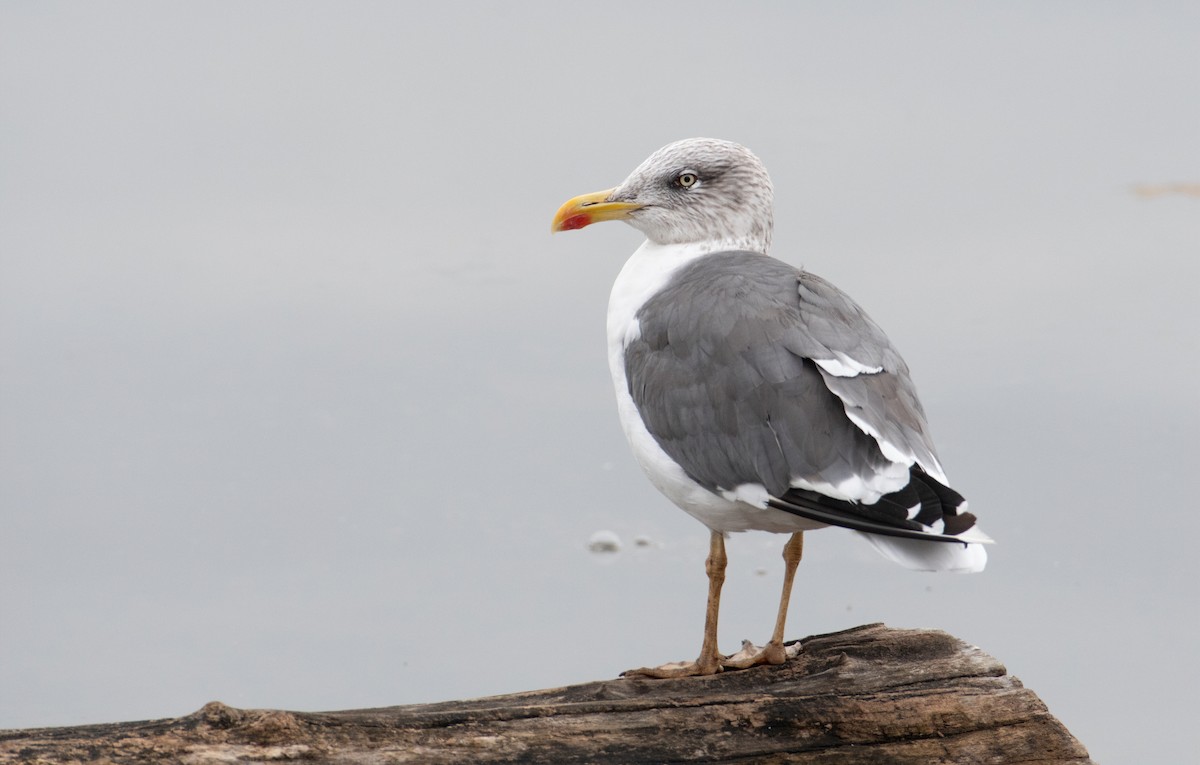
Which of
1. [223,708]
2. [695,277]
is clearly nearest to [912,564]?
[695,277]

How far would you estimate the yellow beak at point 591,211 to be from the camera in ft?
12.0

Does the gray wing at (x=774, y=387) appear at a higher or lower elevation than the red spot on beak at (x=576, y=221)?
lower

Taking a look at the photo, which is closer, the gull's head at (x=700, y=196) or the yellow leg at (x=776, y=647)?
the yellow leg at (x=776, y=647)

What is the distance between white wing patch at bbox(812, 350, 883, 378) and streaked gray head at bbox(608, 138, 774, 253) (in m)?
0.66

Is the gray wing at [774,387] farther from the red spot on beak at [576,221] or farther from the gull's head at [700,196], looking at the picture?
the red spot on beak at [576,221]

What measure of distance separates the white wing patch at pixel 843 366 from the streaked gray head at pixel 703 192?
0.66 metres

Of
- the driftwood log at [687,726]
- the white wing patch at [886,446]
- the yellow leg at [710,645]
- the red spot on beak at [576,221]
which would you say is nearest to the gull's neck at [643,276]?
the red spot on beak at [576,221]

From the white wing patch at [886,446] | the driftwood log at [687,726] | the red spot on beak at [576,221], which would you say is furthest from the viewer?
the red spot on beak at [576,221]

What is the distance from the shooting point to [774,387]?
3031mm

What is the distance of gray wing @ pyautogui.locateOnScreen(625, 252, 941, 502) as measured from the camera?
115 inches

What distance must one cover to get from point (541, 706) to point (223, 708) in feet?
1.97

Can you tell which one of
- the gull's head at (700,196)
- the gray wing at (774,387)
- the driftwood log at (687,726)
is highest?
the gull's head at (700,196)

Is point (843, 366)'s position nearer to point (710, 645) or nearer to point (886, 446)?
point (886, 446)

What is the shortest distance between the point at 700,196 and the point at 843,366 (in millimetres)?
743
